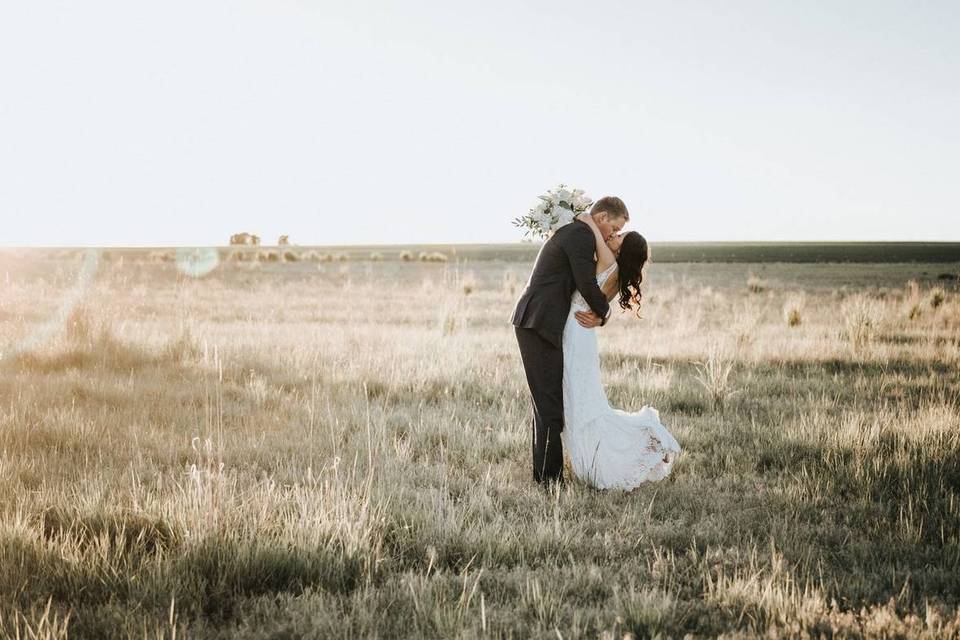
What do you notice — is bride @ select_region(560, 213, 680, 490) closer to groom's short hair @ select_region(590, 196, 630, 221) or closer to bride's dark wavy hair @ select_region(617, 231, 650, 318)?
bride's dark wavy hair @ select_region(617, 231, 650, 318)

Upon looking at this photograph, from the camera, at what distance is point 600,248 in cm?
507

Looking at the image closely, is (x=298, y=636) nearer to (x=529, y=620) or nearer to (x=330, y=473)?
(x=529, y=620)

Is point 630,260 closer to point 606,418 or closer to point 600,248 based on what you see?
point 600,248

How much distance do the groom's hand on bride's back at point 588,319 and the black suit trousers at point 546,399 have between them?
0.28 meters

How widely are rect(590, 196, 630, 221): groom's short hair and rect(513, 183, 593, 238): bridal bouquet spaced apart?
30 centimetres

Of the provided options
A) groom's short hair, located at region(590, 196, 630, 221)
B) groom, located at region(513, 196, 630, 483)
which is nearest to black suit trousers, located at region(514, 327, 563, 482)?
groom, located at region(513, 196, 630, 483)

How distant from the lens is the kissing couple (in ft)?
16.6

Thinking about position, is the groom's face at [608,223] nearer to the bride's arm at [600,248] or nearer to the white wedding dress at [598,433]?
the bride's arm at [600,248]

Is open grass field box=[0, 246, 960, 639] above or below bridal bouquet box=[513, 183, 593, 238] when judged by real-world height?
below

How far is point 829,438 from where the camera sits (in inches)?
241

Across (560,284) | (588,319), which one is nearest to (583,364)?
(588,319)

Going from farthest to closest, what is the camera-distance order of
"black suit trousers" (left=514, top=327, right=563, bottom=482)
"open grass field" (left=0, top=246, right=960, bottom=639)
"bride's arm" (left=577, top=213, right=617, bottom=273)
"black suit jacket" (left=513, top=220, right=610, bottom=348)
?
"black suit trousers" (left=514, top=327, right=563, bottom=482) < "bride's arm" (left=577, top=213, right=617, bottom=273) < "black suit jacket" (left=513, top=220, right=610, bottom=348) < "open grass field" (left=0, top=246, right=960, bottom=639)

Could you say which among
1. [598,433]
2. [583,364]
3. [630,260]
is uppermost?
[630,260]

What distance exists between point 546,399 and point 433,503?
130 centimetres
